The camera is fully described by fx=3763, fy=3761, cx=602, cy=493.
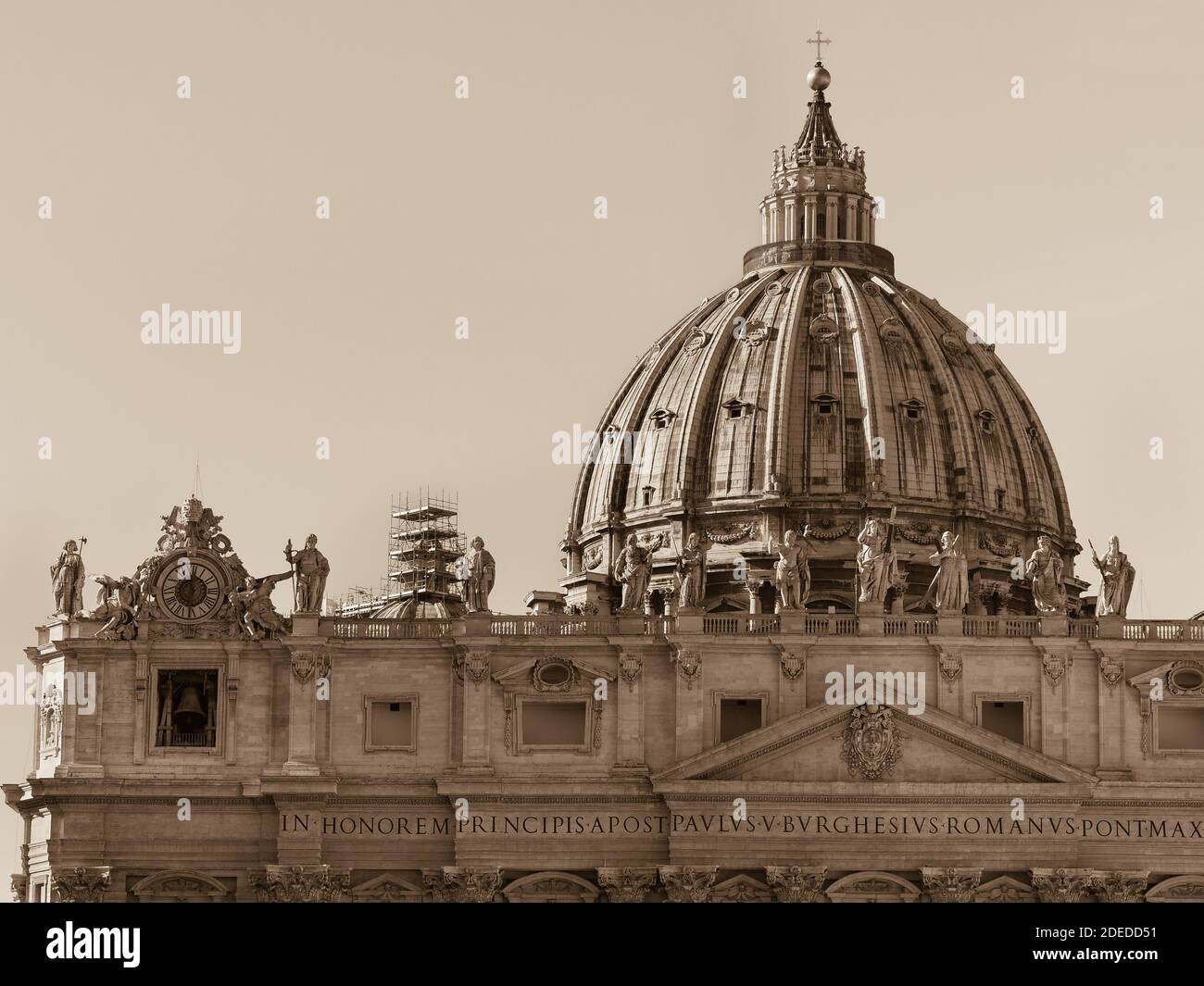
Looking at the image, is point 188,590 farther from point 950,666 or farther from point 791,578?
point 950,666

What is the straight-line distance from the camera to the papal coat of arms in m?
110

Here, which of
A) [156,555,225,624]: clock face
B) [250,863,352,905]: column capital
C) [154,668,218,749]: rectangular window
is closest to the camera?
[250,863,352,905]: column capital

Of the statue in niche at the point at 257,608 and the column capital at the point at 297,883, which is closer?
the column capital at the point at 297,883

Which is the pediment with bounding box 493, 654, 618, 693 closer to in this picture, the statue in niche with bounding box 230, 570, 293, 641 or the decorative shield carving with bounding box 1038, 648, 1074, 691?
the statue in niche with bounding box 230, 570, 293, 641

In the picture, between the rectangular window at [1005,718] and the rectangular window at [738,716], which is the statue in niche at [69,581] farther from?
the rectangular window at [1005,718]

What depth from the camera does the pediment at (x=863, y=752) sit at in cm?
10944

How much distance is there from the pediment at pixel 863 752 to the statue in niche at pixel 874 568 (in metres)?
4.10

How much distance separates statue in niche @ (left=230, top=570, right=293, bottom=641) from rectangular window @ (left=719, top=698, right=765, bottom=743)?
13.2 m

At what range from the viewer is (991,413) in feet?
489

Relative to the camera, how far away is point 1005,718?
111 metres

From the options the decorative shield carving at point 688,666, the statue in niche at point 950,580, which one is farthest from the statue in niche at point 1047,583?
the decorative shield carving at point 688,666

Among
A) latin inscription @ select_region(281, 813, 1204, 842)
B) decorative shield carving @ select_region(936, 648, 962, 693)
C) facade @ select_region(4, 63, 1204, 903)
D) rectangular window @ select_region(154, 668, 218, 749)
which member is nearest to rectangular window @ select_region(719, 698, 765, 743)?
facade @ select_region(4, 63, 1204, 903)

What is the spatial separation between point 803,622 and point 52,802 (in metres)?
22.7
